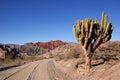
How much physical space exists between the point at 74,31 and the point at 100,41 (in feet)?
7.80

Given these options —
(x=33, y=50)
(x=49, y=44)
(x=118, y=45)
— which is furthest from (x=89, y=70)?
(x=49, y=44)

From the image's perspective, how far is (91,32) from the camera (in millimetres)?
19641

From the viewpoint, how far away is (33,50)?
14438cm

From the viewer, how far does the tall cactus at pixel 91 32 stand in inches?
776

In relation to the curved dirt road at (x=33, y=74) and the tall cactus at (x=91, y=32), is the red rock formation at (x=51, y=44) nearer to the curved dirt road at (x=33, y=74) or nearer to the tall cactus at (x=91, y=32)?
the curved dirt road at (x=33, y=74)

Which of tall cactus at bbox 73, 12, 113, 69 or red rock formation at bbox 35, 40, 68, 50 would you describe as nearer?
tall cactus at bbox 73, 12, 113, 69

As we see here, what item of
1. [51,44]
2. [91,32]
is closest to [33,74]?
[91,32]

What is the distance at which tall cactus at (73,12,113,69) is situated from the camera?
19703 mm

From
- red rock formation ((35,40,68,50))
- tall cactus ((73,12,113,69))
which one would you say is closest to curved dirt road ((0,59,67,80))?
tall cactus ((73,12,113,69))

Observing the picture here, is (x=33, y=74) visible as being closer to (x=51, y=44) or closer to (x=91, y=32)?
(x=91, y=32)

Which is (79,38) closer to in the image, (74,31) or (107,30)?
(74,31)

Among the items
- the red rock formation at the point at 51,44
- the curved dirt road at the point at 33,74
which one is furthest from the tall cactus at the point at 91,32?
the red rock formation at the point at 51,44

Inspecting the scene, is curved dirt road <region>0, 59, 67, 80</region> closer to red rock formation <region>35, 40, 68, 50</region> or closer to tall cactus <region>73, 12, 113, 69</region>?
tall cactus <region>73, 12, 113, 69</region>

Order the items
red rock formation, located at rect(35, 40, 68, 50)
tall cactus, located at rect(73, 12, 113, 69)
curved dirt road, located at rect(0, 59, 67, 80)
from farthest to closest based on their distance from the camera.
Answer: red rock formation, located at rect(35, 40, 68, 50) < curved dirt road, located at rect(0, 59, 67, 80) < tall cactus, located at rect(73, 12, 113, 69)
